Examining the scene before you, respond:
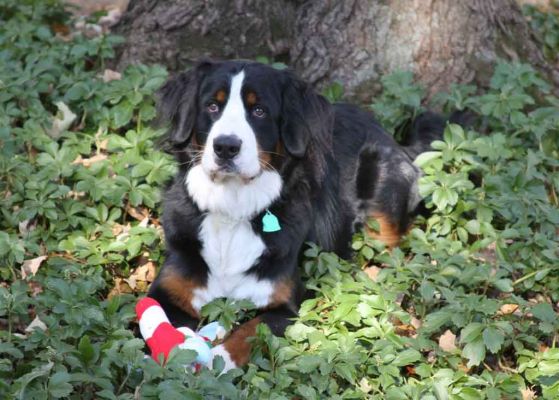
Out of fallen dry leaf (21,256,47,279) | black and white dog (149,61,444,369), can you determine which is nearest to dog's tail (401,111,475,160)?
black and white dog (149,61,444,369)

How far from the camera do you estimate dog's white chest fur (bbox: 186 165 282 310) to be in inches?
203

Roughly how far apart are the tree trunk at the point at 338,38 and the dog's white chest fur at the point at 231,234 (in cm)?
205

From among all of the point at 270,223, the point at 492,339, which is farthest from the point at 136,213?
the point at 492,339

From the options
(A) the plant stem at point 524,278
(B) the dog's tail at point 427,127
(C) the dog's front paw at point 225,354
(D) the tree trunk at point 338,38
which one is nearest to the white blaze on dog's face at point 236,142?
(C) the dog's front paw at point 225,354

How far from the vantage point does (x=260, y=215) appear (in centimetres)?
525

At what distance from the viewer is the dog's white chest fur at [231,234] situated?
516 cm

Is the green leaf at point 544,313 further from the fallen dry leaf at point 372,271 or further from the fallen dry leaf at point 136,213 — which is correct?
the fallen dry leaf at point 136,213

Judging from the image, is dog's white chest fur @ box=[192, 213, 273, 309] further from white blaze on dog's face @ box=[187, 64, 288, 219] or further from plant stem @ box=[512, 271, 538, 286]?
plant stem @ box=[512, 271, 538, 286]

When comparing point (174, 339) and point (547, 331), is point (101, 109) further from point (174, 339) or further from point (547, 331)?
point (547, 331)

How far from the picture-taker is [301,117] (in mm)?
5289

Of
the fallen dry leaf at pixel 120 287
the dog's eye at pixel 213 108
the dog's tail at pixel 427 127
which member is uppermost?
the dog's eye at pixel 213 108

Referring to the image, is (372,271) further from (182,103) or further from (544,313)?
(182,103)

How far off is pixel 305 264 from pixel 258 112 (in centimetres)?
88

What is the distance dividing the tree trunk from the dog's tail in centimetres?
44
